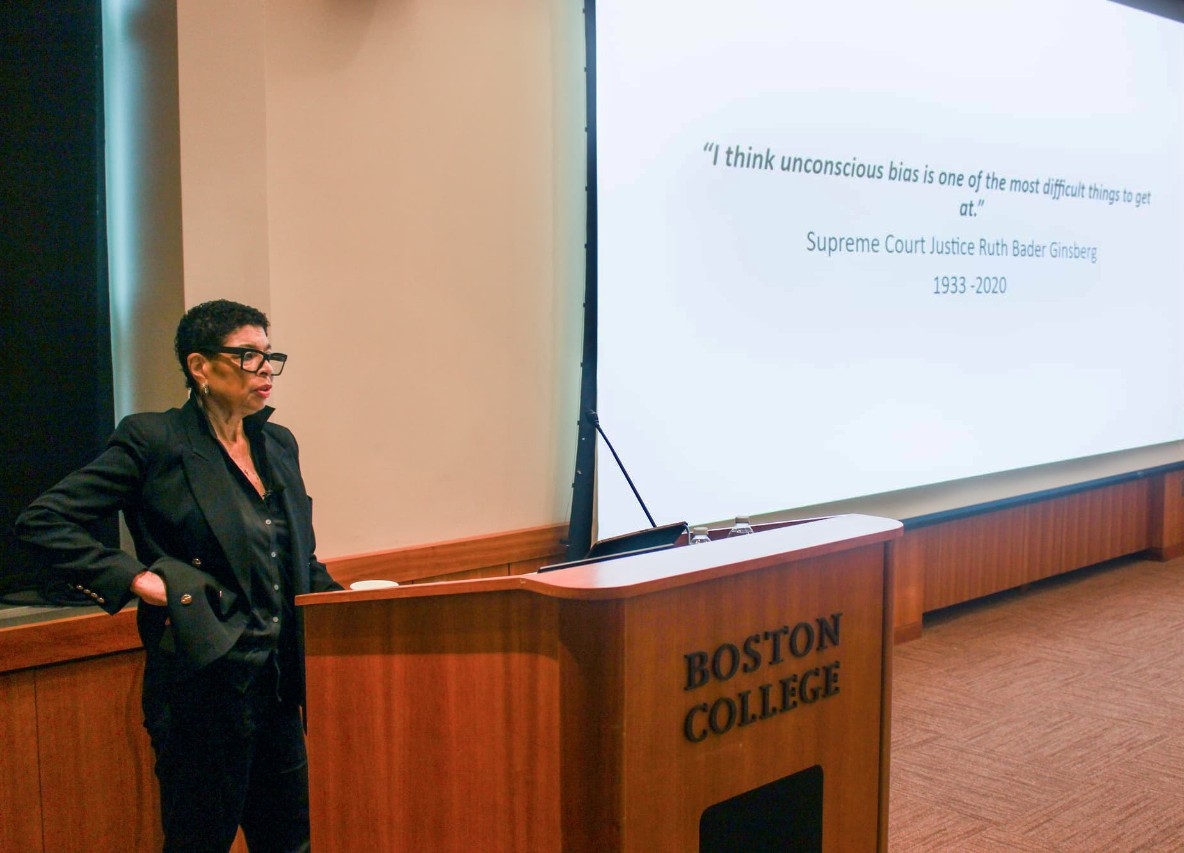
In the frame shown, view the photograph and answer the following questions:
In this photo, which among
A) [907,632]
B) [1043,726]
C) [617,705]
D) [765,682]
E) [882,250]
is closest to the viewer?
[617,705]

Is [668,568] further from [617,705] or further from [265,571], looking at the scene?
[265,571]

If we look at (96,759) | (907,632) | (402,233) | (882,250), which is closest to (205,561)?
(96,759)

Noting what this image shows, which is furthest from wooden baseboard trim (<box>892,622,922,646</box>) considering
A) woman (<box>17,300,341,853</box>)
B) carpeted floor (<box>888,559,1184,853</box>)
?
woman (<box>17,300,341,853</box>)

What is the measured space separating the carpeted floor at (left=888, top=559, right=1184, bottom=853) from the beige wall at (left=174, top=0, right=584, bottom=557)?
1.37m

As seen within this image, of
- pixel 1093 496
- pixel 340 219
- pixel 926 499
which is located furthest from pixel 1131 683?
pixel 340 219

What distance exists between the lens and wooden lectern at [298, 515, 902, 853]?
4.69 ft

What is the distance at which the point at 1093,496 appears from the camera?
5539 mm

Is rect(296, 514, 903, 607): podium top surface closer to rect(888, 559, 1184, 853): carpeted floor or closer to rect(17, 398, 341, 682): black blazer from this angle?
rect(17, 398, 341, 682): black blazer

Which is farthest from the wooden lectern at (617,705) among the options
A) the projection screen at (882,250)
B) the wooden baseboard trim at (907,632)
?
the wooden baseboard trim at (907,632)

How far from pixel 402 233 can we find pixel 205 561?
1218mm

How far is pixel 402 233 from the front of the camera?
2859 mm

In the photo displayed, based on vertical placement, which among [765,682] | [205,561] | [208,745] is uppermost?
[205,561]

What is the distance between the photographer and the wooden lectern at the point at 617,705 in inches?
56.3

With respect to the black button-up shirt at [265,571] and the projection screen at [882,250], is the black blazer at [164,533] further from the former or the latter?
the projection screen at [882,250]
